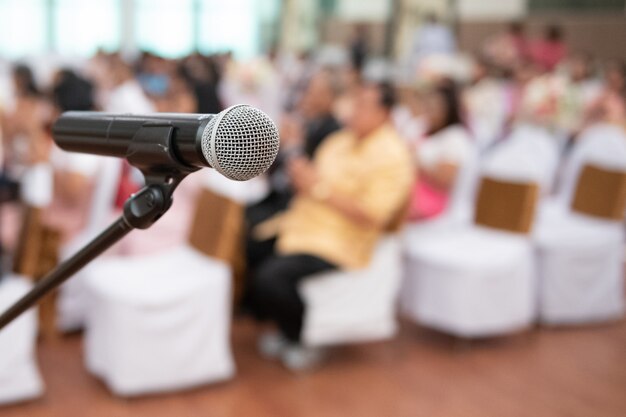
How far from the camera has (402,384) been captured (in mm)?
3348

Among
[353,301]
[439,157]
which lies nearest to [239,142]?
[353,301]

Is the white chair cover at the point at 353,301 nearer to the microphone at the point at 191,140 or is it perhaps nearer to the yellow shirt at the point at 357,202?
the yellow shirt at the point at 357,202

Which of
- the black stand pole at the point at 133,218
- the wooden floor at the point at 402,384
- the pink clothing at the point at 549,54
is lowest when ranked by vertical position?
the wooden floor at the point at 402,384

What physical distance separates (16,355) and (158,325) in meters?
0.52

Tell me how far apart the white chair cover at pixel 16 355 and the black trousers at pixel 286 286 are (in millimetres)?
932

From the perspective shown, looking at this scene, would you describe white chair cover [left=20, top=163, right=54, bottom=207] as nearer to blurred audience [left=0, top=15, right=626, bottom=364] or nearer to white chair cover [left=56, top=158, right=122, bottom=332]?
blurred audience [left=0, top=15, right=626, bottom=364]

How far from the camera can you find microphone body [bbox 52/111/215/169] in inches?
35.0

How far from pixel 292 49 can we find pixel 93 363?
11.5 m

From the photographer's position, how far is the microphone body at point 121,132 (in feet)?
2.92

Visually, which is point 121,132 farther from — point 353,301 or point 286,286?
point 353,301

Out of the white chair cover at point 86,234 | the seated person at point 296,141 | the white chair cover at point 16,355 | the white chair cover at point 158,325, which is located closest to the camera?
the white chair cover at point 16,355

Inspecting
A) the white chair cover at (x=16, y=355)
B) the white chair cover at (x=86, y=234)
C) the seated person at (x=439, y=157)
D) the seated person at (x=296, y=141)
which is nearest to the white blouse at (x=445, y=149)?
the seated person at (x=439, y=157)

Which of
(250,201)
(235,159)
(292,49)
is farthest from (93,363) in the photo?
(292,49)

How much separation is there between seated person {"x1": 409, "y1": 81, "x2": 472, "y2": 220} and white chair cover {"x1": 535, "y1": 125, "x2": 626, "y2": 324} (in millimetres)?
543
